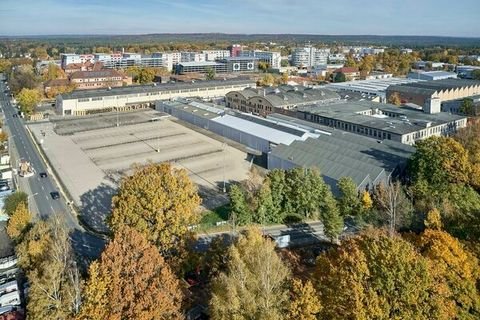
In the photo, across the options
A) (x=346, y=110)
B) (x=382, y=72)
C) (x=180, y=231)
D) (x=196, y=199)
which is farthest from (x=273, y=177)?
(x=382, y=72)

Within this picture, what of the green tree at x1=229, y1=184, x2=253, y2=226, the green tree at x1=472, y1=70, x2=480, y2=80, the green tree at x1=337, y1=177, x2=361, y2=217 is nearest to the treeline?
the green tree at x1=337, y1=177, x2=361, y2=217

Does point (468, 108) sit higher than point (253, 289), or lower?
higher

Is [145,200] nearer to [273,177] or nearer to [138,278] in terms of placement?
[138,278]

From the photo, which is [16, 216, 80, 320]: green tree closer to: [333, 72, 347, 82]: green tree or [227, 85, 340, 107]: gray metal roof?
[227, 85, 340, 107]: gray metal roof

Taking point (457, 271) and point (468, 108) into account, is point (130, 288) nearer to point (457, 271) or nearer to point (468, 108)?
point (457, 271)

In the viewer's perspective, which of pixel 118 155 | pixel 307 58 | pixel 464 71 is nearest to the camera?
pixel 118 155

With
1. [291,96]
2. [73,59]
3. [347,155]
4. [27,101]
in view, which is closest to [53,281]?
[347,155]
